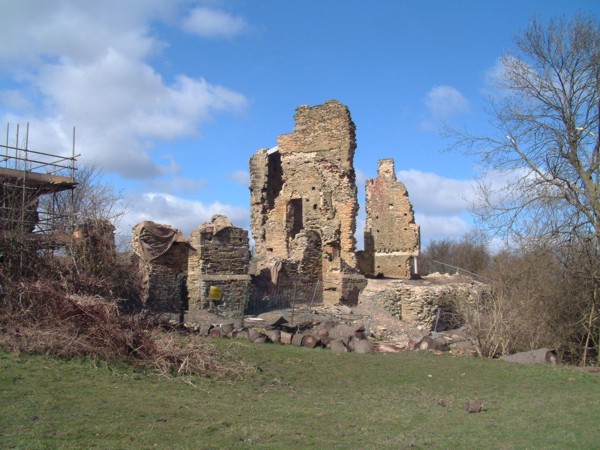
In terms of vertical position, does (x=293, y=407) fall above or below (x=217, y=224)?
below

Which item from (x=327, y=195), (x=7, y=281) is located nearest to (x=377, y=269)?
(x=327, y=195)

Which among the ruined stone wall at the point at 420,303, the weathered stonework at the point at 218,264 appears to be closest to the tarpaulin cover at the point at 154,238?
the weathered stonework at the point at 218,264

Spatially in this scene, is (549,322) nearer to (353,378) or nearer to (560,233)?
(560,233)

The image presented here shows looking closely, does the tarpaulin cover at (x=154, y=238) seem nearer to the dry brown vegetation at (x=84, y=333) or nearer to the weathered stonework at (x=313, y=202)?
the weathered stonework at (x=313, y=202)

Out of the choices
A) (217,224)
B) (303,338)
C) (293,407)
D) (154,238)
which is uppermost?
(217,224)

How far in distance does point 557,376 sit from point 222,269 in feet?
35.8

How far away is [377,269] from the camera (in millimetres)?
34594

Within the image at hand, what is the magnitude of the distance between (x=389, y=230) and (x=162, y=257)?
16693mm

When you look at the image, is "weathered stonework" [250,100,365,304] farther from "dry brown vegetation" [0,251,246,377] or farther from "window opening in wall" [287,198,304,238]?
"dry brown vegetation" [0,251,246,377]

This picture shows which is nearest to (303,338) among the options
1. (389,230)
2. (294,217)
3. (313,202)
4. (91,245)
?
(91,245)

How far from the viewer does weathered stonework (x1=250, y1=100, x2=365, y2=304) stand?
26094mm

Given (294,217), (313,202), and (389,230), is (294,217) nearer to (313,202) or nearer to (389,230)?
(313,202)

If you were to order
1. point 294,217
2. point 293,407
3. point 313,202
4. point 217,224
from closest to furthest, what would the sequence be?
point 293,407, point 217,224, point 313,202, point 294,217

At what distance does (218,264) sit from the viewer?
821 inches
